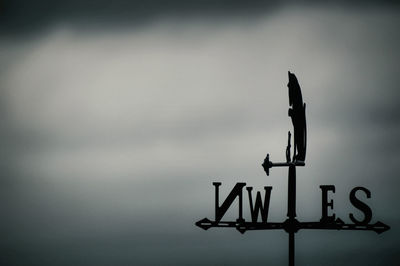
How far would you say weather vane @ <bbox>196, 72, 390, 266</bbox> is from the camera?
8328 mm

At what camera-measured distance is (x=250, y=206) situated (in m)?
9.34

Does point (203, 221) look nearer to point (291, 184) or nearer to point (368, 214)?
point (291, 184)

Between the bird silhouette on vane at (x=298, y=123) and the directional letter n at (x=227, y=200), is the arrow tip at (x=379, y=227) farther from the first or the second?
the directional letter n at (x=227, y=200)

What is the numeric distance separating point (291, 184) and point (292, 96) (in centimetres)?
167

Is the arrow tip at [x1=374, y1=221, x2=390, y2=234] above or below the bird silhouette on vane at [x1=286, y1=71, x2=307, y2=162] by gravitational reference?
below

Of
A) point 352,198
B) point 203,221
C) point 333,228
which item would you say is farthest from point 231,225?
point 352,198

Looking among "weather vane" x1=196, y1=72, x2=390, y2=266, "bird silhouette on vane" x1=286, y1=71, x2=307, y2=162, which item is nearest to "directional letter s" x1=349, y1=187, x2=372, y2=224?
"weather vane" x1=196, y1=72, x2=390, y2=266

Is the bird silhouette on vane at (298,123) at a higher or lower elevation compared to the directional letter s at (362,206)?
higher

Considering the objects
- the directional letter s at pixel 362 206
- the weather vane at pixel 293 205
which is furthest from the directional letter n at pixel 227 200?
the directional letter s at pixel 362 206

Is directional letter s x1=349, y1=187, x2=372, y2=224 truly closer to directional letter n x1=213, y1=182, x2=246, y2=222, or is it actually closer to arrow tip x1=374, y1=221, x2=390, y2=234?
arrow tip x1=374, y1=221, x2=390, y2=234

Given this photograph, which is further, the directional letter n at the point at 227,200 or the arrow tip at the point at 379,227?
the directional letter n at the point at 227,200

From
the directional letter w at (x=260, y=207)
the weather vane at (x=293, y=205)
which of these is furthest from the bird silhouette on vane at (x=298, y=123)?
the directional letter w at (x=260, y=207)

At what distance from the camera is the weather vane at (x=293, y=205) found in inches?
328

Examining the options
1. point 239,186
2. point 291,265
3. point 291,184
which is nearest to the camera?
point 291,265
